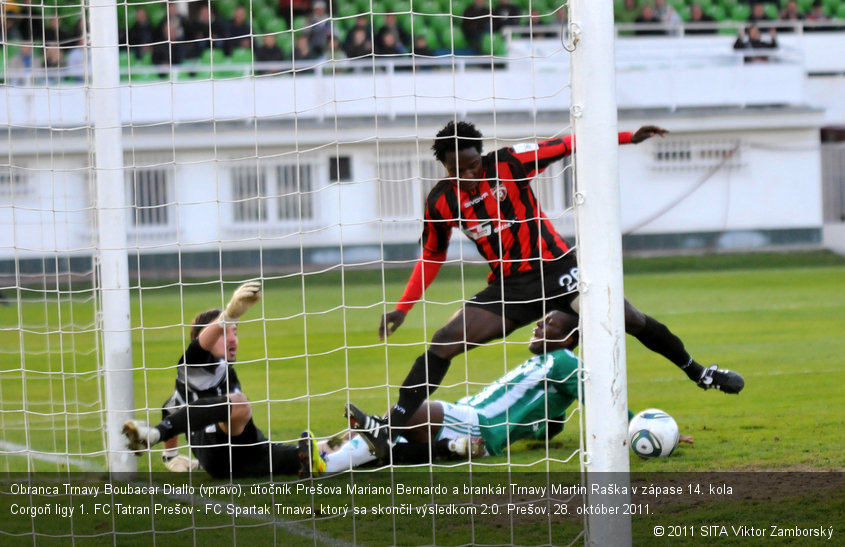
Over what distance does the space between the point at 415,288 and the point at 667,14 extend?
58.2 ft

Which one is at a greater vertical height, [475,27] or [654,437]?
[475,27]

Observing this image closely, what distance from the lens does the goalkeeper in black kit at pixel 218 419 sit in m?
4.30

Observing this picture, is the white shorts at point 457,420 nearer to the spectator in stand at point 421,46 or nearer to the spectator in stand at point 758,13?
the spectator in stand at point 421,46

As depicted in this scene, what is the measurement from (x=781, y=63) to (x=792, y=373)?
1407 cm

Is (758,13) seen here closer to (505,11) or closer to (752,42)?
(752,42)

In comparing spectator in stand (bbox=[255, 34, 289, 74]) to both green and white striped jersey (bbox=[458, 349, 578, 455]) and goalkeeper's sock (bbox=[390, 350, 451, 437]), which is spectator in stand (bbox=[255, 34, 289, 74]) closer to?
green and white striped jersey (bbox=[458, 349, 578, 455])

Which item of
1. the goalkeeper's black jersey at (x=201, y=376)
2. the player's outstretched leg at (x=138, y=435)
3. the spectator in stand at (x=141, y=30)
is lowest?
the player's outstretched leg at (x=138, y=435)

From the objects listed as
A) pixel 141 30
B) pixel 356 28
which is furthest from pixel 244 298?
pixel 141 30

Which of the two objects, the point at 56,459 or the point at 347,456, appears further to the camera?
the point at 56,459

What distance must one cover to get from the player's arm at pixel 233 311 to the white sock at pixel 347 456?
822 millimetres

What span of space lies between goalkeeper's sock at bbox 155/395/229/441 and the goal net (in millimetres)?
141

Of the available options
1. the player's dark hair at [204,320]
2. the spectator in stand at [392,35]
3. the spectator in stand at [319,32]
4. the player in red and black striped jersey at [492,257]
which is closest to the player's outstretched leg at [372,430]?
the player in red and black striped jersey at [492,257]

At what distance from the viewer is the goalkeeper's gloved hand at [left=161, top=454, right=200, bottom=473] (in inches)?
199

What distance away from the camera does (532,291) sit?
482 centimetres
